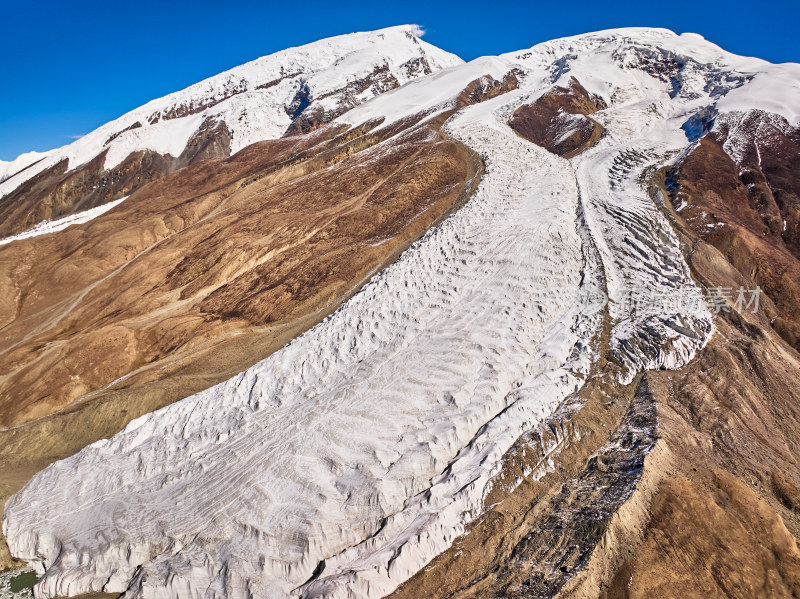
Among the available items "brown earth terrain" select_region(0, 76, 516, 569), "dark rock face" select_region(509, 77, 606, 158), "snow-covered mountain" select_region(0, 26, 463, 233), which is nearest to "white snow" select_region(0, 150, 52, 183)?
"snow-covered mountain" select_region(0, 26, 463, 233)

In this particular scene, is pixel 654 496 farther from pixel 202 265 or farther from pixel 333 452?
pixel 202 265

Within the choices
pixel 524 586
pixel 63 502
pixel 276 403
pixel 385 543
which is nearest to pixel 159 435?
pixel 63 502

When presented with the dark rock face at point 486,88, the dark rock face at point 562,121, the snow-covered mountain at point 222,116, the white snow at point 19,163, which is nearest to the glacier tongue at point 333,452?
the dark rock face at point 562,121

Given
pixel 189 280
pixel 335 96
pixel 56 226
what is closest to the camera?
pixel 189 280

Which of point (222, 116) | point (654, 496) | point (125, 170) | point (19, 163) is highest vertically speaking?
point (19, 163)

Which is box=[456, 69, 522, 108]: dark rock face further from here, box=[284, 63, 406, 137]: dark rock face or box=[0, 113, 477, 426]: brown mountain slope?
box=[284, 63, 406, 137]: dark rock face

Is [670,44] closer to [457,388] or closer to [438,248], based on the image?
[438,248]

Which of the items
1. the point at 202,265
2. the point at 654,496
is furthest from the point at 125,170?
the point at 654,496
